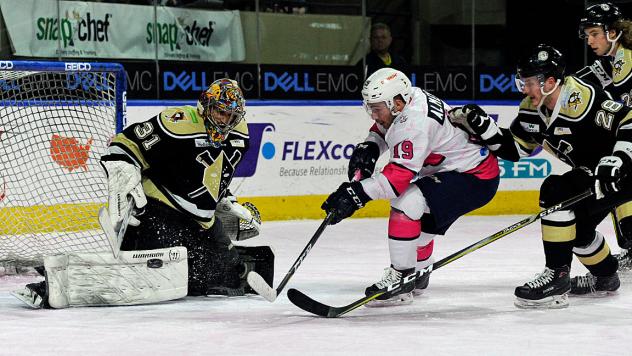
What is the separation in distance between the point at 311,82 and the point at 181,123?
3.90 meters

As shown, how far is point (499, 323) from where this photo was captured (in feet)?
11.2

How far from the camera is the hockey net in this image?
487 centimetres

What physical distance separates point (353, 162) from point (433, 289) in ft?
2.12

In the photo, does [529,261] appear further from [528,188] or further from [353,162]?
[528,188]

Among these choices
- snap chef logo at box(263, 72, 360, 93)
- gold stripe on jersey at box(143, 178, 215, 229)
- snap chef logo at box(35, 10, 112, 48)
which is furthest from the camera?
snap chef logo at box(263, 72, 360, 93)

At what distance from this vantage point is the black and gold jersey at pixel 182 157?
12.4 ft

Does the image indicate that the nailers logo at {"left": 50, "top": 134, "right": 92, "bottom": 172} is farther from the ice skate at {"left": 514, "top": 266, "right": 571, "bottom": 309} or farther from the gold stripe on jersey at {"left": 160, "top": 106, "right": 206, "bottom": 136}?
the ice skate at {"left": 514, "top": 266, "right": 571, "bottom": 309}

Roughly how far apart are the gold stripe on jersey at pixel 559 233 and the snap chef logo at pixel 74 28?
3964mm

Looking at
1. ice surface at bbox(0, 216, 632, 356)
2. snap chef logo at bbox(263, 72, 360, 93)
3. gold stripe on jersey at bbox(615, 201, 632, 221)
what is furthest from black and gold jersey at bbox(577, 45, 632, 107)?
snap chef logo at bbox(263, 72, 360, 93)

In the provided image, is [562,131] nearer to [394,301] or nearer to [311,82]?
[394,301]

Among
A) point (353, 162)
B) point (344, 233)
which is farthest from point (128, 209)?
point (344, 233)

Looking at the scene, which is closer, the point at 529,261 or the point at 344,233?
the point at 529,261

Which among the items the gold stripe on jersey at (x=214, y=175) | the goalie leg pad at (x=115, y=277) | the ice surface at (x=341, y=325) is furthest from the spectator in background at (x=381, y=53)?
the goalie leg pad at (x=115, y=277)

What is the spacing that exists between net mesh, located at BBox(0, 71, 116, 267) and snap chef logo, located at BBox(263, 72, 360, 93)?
221cm
